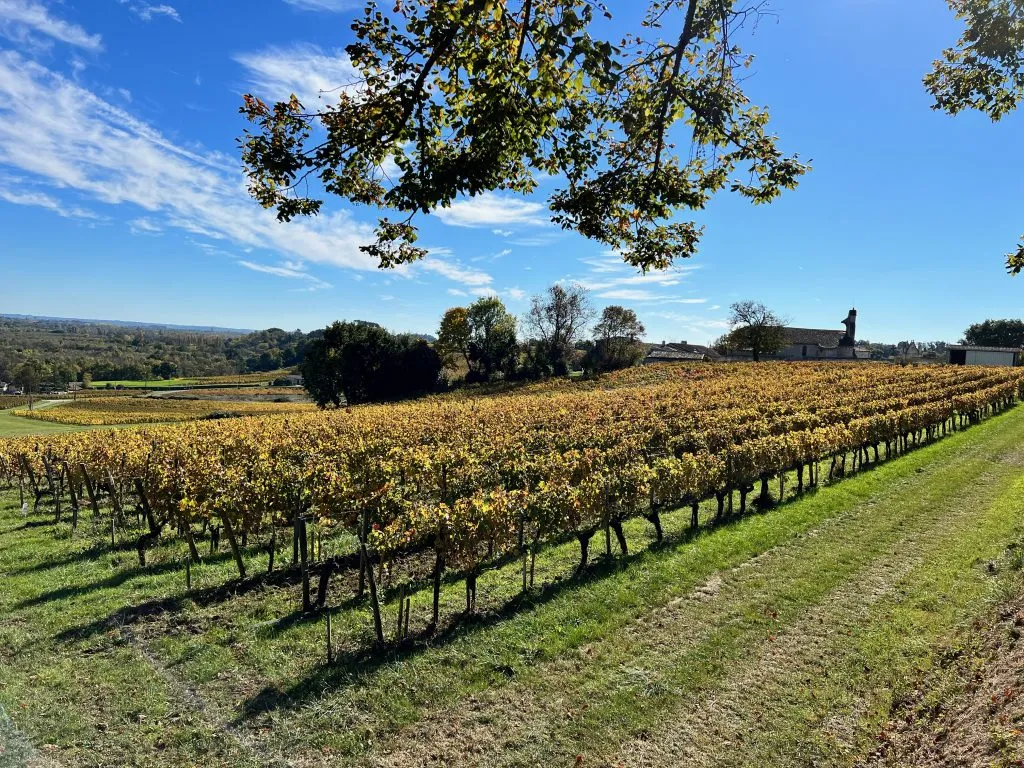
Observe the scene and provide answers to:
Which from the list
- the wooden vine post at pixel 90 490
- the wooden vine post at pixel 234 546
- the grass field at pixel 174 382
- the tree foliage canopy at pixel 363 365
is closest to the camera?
the wooden vine post at pixel 234 546

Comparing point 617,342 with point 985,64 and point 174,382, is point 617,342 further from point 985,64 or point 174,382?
point 174,382

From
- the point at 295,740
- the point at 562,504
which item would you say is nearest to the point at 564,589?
the point at 562,504

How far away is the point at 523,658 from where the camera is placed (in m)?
6.77

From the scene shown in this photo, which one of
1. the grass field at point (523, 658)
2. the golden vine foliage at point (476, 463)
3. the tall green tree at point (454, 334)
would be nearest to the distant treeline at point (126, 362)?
the tall green tree at point (454, 334)

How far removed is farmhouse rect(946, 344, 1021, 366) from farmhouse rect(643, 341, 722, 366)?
32213 mm

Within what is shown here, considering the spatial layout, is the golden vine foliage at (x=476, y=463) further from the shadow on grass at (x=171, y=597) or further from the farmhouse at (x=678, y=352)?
the farmhouse at (x=678, y=352)

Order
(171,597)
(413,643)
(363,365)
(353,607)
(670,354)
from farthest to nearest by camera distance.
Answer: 1. (670,354)
2. (363,365)
3. (171,597)
4. (353,607)
5. (413,643)

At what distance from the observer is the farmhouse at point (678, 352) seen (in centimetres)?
9338

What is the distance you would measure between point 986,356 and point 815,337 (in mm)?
22785

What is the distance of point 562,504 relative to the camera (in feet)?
32.6

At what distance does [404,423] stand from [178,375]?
14067cm

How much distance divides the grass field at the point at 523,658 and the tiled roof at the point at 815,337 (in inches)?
3529

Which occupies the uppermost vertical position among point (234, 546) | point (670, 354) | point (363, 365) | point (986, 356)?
Answer: point (986, 356)

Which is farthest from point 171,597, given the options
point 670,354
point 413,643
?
point 670,354
